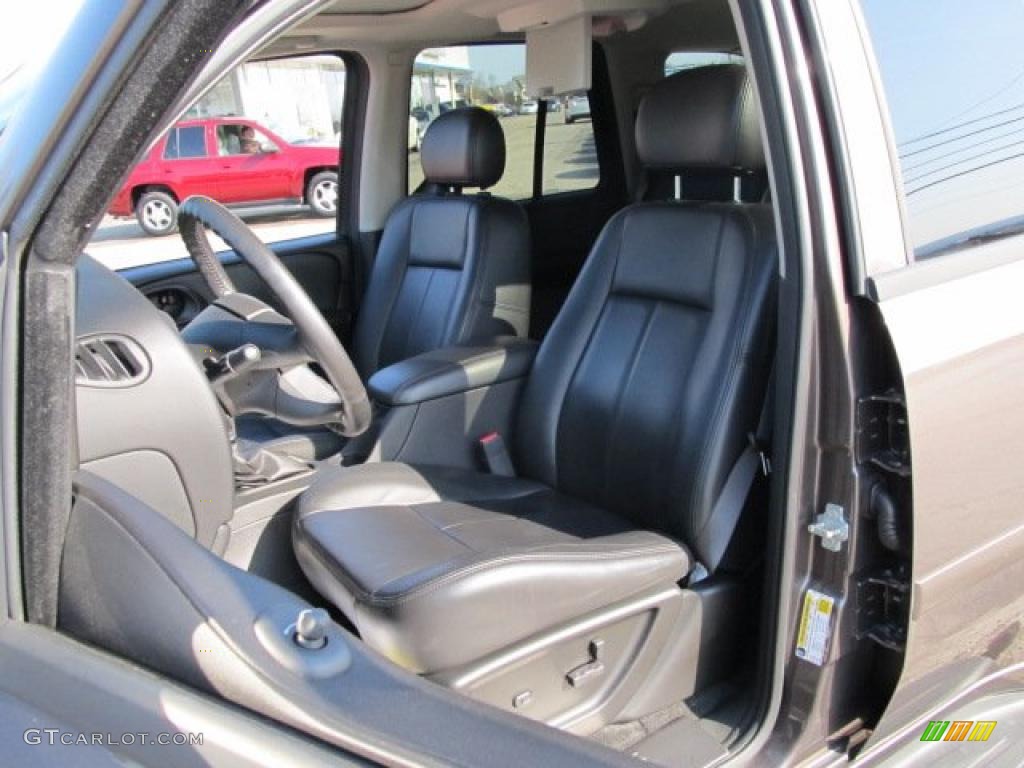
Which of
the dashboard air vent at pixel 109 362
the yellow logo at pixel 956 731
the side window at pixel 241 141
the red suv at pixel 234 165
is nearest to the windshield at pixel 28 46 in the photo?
the dashboard air vent at pixel 109 362

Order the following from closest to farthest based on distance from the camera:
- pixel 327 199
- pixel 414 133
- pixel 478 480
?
1. pixel 478 480
2. pixel 414 133
3. pixel 327 199

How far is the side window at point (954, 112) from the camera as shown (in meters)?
1.43

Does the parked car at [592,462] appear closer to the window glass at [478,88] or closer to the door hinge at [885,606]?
the door hinge at [885,606]

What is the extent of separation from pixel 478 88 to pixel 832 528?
2603mm

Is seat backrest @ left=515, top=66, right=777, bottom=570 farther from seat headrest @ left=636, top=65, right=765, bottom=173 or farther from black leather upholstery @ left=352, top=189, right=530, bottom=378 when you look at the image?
black leather upholstery @ left=352, top=189, right=530, bottom=378

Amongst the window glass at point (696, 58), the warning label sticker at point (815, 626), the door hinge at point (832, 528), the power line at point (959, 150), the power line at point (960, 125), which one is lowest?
the warning label sticker at point (815, 626)

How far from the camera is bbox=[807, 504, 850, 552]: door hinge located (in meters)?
1.43

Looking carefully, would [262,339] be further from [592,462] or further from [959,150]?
[959,150]

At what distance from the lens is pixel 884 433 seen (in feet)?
4.62

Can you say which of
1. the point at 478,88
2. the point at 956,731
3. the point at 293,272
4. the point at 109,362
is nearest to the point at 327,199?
the point at 293,272

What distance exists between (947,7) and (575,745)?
1.37 meters

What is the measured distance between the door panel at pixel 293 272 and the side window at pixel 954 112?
214 centimetres

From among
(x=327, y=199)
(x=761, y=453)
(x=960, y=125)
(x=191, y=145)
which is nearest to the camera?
(x=960, y=125)

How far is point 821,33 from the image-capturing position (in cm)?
133
